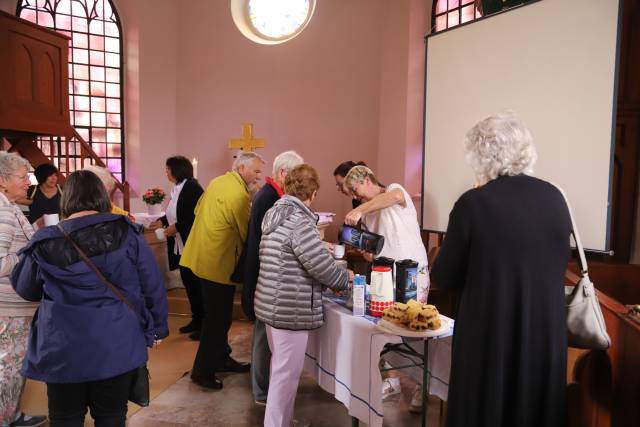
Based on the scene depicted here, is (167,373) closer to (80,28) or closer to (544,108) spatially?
(544,108)

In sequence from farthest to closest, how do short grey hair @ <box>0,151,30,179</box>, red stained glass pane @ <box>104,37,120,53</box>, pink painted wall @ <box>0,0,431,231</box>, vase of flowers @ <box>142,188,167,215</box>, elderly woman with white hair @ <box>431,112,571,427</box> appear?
1. red stained glass pane @ <box>104,37,120,53</box>
2. pink painted wall @ <box>0,0,431,231</box>
3. vase of flowers @ <box>142,188,167,215</box>
4. short grey hair @ <box>0,151,30,179</box>
5. elderly woman with white hair @ <box>431,112,571,427</box>

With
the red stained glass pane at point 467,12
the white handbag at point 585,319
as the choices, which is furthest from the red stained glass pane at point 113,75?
the white handbag at point 585,319

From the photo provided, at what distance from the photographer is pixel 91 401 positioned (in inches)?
83.6

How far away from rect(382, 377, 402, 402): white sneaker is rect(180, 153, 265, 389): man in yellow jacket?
1122 millimetres

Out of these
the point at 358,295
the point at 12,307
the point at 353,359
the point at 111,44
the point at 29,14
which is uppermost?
the point at 29,14

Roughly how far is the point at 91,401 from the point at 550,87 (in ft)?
8.66

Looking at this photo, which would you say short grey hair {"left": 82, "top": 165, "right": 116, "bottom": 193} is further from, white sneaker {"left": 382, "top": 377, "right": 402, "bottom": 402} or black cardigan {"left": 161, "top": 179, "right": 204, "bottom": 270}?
white sneaker {"left": 382, "top": 377, "right": 402, "bottom": 402}

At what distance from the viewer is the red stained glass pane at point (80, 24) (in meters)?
8.17

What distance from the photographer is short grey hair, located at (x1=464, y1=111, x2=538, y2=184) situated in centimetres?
165

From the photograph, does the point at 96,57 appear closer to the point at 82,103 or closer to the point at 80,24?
the point at 80,24

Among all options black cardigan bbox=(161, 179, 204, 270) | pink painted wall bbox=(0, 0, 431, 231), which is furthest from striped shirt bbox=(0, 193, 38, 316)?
pink painted wall bbox=(0, 0, 431, 231)

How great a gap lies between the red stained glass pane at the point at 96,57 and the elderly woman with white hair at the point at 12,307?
6.23 metres

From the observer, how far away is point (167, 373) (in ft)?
12.7

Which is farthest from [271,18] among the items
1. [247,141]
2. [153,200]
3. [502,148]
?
[502,148]
